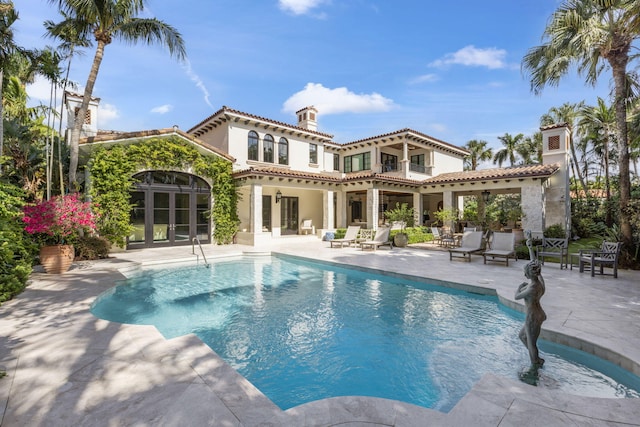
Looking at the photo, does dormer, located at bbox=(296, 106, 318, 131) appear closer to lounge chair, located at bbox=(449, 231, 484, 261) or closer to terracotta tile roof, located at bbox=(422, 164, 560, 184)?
terracotta tile roof, located at bbox=(422, 164, 560, 184)

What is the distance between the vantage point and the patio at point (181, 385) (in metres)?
2.60

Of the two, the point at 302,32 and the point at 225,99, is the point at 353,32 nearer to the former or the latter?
the point at 302,32

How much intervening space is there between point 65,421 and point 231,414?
135 centimetres

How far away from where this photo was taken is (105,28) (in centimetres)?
1118

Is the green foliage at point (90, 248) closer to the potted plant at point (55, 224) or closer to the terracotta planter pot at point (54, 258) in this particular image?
the potted plant at point (55, 224)

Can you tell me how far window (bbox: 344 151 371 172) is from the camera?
23.0 meters

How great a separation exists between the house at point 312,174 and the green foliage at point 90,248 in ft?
8.04

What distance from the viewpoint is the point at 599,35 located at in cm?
980

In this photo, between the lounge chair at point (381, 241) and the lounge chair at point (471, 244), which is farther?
the lounge chair at point (381, 241)

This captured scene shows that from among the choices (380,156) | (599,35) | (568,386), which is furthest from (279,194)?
(568,386)

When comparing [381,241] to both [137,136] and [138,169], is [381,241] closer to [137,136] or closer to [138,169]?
[138,169]

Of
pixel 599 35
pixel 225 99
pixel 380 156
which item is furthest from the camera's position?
pixel 380 156

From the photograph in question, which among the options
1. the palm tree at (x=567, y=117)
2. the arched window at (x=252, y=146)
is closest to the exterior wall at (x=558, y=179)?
the palm tree at (x=567, y=117)

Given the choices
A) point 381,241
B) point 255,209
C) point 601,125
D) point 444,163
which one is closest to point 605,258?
point 381,241
